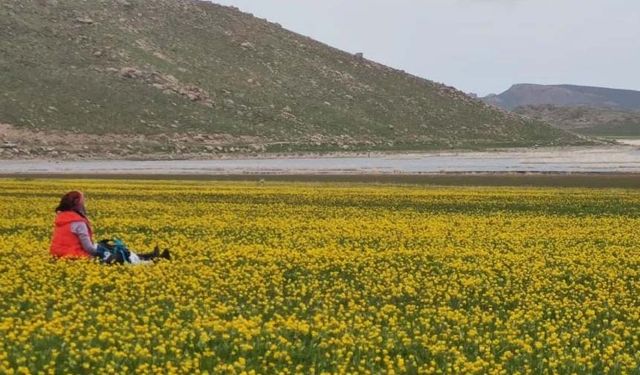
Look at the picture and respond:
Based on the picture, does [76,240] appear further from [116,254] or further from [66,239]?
[116,254]

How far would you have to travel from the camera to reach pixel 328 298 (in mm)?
15141

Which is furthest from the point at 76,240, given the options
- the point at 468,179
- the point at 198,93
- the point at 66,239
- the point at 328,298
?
the point at 198,93

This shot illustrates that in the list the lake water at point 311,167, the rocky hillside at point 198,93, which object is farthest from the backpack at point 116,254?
the rocky hillside at point 198,93

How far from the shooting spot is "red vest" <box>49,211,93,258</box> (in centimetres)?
1809

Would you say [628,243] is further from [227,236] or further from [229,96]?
[229,96]

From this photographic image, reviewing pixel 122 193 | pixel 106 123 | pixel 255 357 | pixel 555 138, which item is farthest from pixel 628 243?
pixel 555 138

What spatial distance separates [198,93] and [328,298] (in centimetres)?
12051

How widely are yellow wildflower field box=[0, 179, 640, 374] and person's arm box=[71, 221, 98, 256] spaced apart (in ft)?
2.40

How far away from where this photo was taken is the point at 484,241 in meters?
23.3

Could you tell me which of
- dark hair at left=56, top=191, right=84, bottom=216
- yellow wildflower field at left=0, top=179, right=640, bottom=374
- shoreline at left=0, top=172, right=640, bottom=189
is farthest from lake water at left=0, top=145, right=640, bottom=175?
dark hair at left=56, top=191, right=84, bottom=216

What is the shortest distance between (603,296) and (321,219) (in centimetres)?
1384

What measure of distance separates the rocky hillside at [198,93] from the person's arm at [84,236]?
86.6 m

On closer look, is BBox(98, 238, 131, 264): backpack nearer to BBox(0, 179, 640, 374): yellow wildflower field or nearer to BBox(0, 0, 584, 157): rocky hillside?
BBox(0, 179, 640, 374): yellow wildflower field

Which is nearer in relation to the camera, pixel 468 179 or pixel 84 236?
pixel 84 236
